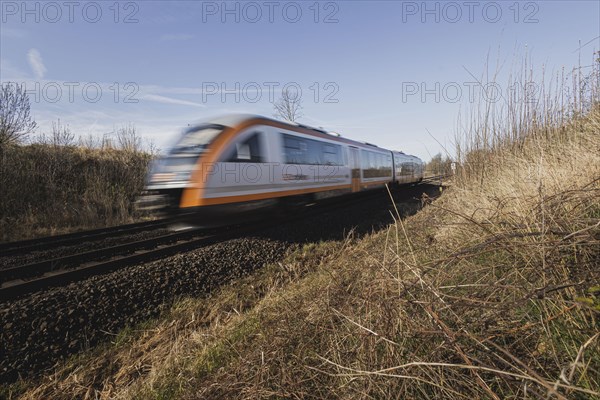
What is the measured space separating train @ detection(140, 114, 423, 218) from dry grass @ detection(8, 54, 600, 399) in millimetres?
3064

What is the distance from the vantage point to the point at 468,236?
2445 millimetres

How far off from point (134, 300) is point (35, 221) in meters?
8.29

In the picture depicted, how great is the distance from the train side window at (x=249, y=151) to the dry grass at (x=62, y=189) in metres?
6.18

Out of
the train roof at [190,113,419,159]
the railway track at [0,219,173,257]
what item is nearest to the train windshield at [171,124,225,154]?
the train roof at [190,113,419,159]

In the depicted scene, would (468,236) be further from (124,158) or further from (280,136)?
(124,158)

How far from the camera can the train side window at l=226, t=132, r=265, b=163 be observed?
6.67 meters

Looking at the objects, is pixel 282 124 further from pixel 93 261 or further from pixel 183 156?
pixel 93 261

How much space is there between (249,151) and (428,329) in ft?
20.8

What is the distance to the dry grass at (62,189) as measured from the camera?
356 inches

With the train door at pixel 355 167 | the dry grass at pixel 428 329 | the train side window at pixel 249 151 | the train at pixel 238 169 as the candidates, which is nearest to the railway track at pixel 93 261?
the train at pixel 238 169

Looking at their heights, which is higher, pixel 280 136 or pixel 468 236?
pixel 280 136

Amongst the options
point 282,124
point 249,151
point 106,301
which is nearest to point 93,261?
point 106,301

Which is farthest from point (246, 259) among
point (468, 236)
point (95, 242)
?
point (95, 242)

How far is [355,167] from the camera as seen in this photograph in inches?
515
